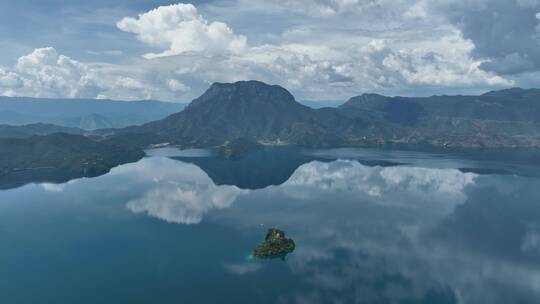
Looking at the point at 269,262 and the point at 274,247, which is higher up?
the point at 274,247

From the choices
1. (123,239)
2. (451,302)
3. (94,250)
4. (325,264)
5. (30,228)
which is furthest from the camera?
(30,228)

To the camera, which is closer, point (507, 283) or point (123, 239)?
point (507, 283)

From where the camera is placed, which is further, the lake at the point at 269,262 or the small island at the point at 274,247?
the small island at the point at 274,247

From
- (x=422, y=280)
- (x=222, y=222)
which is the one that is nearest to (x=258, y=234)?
(x=222, y=222)

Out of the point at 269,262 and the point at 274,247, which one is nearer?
the point at 269,262

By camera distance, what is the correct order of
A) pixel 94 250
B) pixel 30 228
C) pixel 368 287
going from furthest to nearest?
pixel 30 228 < pixel 94 250 < pixel 368 287

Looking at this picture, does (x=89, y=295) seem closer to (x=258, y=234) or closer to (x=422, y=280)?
(x=258, y=234)

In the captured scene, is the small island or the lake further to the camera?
the small island
